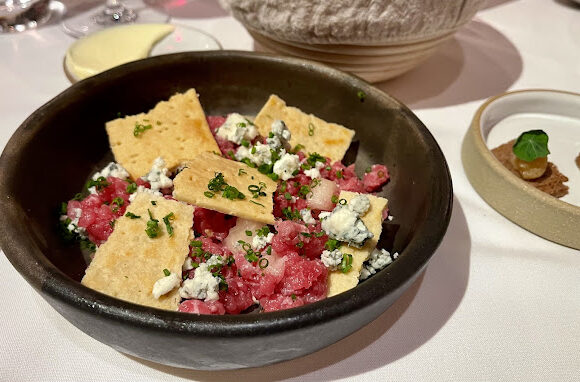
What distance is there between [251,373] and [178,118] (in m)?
0.79

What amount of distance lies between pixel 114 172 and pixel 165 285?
1.49 feet

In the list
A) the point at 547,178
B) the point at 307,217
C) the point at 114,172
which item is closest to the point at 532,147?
the point at 547,178

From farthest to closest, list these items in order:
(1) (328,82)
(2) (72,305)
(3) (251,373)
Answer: (1) (328,82)
(3) (251,373)
(2) (72,305)

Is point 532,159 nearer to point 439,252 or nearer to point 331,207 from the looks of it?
point 439,252

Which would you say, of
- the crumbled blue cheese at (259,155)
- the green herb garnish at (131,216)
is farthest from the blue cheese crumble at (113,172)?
the crumbled blue cheese at (259,155)

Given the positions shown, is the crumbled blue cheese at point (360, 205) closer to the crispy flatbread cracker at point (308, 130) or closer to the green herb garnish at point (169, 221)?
the crispy flatbread cracker at point (308, 130)

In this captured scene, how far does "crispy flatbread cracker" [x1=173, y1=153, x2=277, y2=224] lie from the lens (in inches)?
45.6

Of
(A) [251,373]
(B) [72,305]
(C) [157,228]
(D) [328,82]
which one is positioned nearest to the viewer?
(B) [72,305]

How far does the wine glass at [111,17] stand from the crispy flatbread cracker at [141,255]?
1.31m

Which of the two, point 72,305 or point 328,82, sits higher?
point 328,82

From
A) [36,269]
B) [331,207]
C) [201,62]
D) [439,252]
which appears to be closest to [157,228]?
[36,269]

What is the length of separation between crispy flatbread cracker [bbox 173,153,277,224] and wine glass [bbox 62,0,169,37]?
4.08ft

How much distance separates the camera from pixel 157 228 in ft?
3.82

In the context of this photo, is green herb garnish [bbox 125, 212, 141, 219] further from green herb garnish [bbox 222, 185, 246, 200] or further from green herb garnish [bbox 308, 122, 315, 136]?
green herb garnish [bbox 308, 122, 315, 136]
